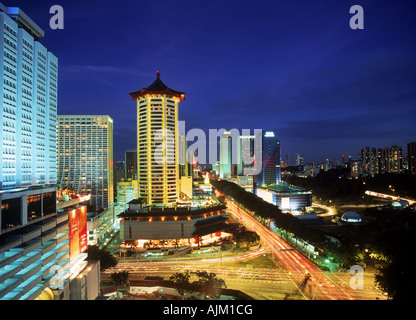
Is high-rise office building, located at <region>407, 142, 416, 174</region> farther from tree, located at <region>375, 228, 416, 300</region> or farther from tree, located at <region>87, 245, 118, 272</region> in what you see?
tree, located at <region>87, 245, 118, 272</region>

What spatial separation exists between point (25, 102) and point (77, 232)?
8.32 m

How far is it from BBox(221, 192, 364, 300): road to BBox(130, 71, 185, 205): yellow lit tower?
11302 mm

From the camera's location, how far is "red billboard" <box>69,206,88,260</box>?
11.5 metres

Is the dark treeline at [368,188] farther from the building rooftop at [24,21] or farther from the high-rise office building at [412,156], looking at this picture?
the building rooftop at [24,21]

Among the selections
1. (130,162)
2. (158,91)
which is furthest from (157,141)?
(130,162)

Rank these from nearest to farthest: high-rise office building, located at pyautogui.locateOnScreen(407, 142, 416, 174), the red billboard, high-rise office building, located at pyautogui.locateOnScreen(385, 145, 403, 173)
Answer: the red billboard
high-rise office building, located at pyautogui.locateOnScreen(407, 142, 416, 174)
high-rise office building, located at pyautogui.locateOnScreen(385, 145, 403, 173)

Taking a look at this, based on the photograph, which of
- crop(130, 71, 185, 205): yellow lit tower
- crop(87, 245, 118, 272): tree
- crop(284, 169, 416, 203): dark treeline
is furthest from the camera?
crop(284, 169, 416, 203): dark treeline

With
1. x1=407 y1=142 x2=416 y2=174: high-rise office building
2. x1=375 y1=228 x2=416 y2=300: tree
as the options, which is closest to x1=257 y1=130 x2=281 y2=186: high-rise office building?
x1=407 y1=142 x2=416 y2=174: high-rise office building

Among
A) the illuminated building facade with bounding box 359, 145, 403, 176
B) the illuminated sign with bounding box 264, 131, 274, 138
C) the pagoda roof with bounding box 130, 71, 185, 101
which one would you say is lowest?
the illuminated building facade with bounding box 359, 145, 403, 176

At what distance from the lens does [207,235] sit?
21.7 meters
